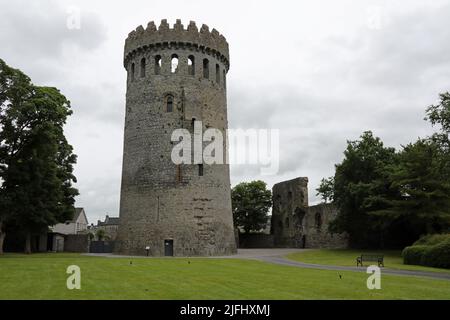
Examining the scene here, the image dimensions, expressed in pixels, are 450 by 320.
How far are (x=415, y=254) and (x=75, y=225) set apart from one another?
2384 inches

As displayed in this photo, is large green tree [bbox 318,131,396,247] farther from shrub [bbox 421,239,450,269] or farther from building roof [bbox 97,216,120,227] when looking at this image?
building roof [bbox 97,216,120,227]

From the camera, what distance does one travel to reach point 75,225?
73.9m

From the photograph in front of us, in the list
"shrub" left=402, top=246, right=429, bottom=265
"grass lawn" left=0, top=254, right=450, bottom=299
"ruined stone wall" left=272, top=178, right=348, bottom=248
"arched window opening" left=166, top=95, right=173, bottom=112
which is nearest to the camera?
"grass lawn" left=0, top=254, right=450, bottom=299

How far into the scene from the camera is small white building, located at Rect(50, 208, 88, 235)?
7044 cm

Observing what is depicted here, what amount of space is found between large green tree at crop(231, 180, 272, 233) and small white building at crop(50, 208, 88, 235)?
2603 centimetres

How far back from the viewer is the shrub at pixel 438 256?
2230 centimetres

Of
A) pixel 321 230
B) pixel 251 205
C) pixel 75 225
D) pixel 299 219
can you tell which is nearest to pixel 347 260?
pixel 321 230

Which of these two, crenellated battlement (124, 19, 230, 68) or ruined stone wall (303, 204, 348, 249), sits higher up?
crenellated battlement (124, 19, 230, 68)

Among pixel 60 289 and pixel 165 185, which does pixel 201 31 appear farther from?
pixel 60 289

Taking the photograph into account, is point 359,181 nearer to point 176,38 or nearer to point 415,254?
point 415,254

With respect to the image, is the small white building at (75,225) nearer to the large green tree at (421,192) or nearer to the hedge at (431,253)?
the large green tree at (421,192)

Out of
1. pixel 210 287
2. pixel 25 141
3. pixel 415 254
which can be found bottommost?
pixel 210 287

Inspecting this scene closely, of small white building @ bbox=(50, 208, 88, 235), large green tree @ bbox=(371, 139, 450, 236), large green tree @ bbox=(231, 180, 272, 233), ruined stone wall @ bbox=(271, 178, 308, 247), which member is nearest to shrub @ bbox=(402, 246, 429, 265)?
large green tree @ bbox=(371, 139, 450, 236)
